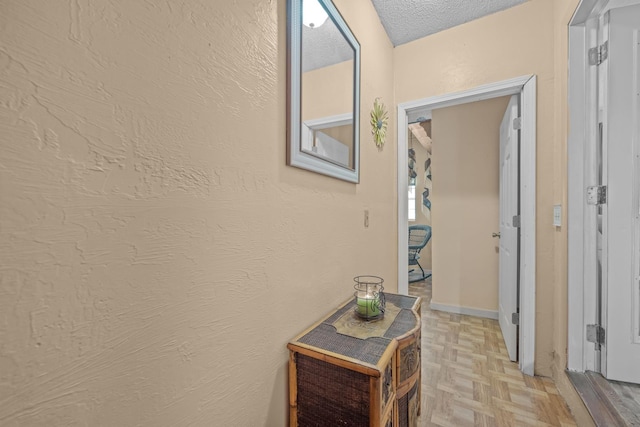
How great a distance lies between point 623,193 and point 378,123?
1328 millimetres

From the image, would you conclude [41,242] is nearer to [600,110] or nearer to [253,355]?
[253,355]

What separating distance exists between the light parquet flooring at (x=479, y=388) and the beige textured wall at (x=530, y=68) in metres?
0.21

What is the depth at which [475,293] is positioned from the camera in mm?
2787

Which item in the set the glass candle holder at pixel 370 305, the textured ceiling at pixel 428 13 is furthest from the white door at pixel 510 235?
the glass candle holder at pixel 370 305

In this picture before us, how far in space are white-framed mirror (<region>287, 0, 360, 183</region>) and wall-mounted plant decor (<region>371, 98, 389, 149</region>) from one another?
29 cm

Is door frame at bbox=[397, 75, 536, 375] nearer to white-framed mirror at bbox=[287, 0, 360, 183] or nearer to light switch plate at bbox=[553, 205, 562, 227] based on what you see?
light switch plate at bbox=[553, 205, 562, 227]

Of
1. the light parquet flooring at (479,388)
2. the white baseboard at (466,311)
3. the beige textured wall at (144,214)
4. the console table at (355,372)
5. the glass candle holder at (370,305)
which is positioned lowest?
the light parquet flooring at (479,388)

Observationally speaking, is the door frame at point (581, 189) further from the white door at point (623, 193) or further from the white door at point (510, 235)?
the white door at point (510, 235)

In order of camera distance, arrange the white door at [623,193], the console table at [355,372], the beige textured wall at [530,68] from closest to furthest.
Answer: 1. the console table at [355,372]
2. the white door at [623,193]
3. the beige textured wall at [530,68]

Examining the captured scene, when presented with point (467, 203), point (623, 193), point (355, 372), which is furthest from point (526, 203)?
point (355, 372)

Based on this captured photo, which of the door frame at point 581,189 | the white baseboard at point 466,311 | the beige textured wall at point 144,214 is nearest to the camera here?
the beige textured wall at point 144,214

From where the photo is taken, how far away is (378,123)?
1.79m

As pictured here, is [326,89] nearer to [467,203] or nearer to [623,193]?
[623,193]

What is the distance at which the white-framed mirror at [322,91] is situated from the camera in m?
0.95
